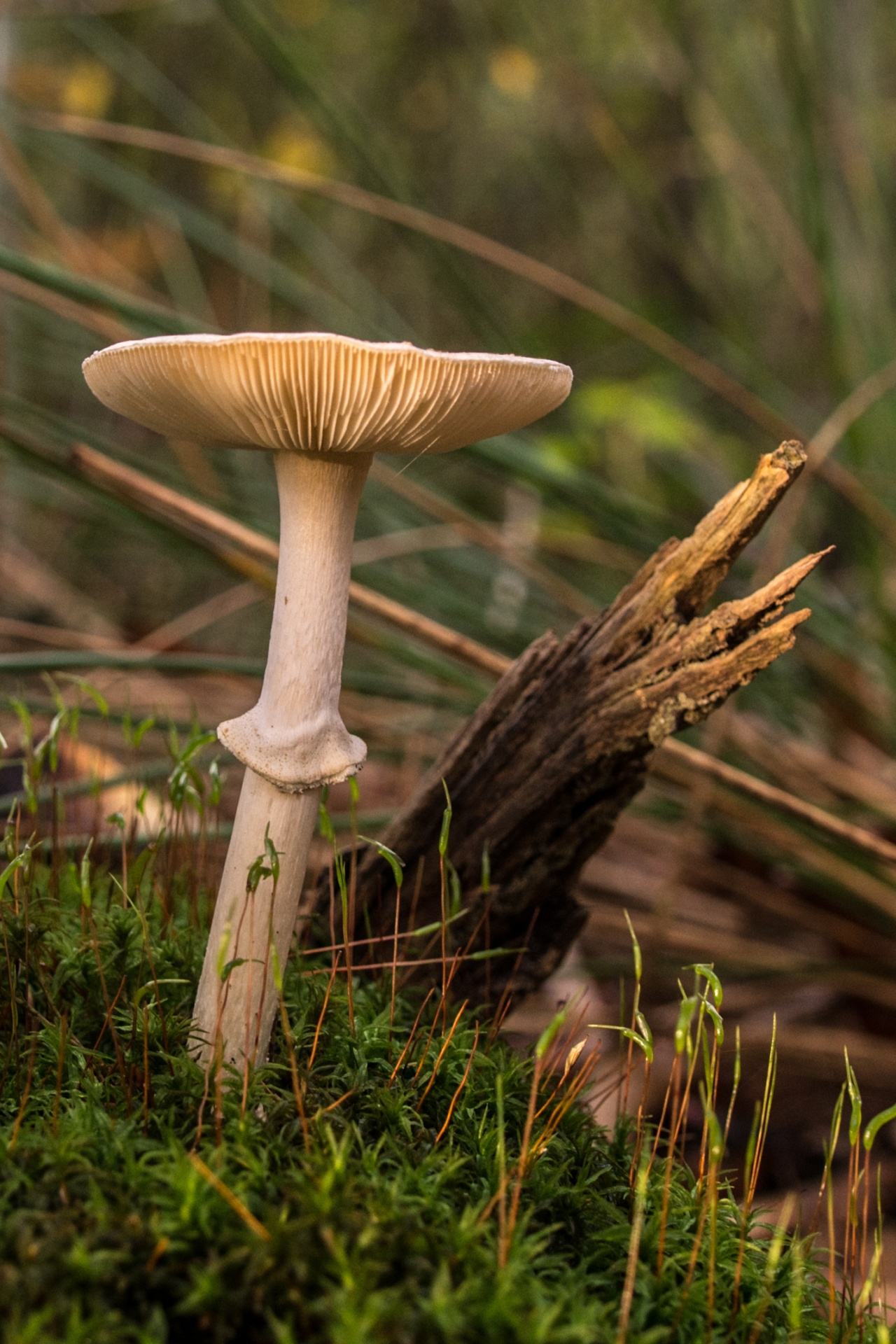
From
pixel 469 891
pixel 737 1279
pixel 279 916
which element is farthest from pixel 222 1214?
pixel 469 891

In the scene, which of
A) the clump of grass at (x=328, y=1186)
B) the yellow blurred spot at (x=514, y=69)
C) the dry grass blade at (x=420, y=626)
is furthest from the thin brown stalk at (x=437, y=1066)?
the yellow blurred spot at (x=514, y=69)

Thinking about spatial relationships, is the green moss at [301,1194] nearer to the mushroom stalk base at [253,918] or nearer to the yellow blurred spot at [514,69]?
the mushroom stalk base at [253,918]

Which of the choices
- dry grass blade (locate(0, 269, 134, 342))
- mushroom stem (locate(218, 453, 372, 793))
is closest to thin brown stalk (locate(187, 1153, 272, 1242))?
mushroom stem (locate(218, 453, 372, 793))

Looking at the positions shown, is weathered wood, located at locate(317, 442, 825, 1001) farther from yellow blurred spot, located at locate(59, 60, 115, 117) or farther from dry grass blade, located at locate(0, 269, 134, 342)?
yellow blurred spot, located at locate(59, 60, 115, 117)

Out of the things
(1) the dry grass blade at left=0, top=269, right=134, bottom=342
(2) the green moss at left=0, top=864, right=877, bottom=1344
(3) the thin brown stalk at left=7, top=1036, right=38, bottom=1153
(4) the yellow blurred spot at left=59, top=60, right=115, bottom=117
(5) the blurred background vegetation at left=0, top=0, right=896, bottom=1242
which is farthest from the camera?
(4) the yellow blurred spot at left=59, top=60, right=115, bottom=117

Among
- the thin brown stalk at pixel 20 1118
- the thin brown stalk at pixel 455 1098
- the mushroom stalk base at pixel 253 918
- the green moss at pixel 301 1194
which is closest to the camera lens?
the green moss at pixel 301 1194

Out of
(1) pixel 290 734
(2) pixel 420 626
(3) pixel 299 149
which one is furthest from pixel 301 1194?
(3) pixel 299 149
